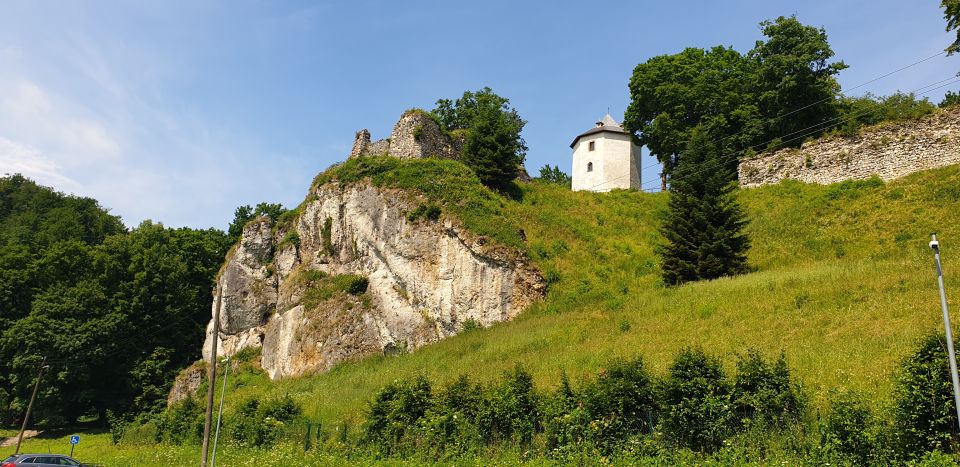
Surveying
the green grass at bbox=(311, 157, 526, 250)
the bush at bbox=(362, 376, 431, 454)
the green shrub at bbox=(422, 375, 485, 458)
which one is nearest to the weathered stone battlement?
the green grass at bbox=(311, 157, 526, 250)

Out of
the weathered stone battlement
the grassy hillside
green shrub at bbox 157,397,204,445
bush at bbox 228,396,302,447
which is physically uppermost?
the weathered stone battlement

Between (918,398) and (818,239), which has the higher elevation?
(818,239)

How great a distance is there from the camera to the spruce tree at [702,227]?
1019 inches

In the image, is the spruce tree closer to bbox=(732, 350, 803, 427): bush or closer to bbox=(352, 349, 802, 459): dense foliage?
bbox=(352, 349, 802, 459): dense foliage

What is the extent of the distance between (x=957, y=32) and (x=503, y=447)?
29954mm

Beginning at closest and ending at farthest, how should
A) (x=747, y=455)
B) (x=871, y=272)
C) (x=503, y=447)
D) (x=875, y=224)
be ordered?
(x=747, y=455) < (x=503, y=447) < (x=871, y=272) < (x=875, y=224)

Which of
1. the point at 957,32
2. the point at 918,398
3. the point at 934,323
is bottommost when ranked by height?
the point at 918,398

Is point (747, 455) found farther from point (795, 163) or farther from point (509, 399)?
point (795, 163)

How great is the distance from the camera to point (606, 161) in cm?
4500

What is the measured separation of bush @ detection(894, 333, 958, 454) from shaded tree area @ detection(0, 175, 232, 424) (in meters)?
43.1

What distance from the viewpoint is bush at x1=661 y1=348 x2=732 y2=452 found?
12.7 metres

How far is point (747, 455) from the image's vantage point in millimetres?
11906

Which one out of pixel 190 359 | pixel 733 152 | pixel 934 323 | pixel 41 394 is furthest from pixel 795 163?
pixel 41 394

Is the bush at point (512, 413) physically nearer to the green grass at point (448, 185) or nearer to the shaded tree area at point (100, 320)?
the green grass at point (448, 185)
